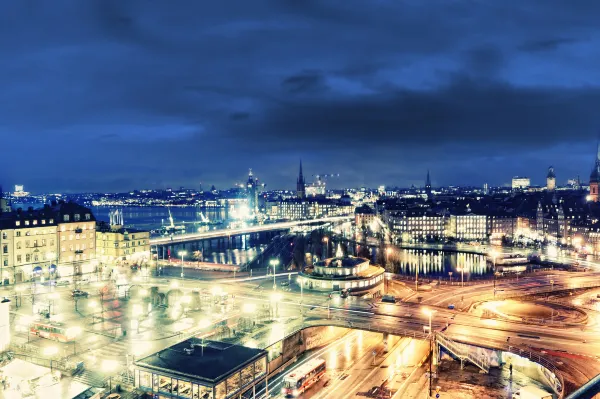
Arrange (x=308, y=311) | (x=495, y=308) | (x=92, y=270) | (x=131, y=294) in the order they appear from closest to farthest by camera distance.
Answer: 1. (x=308, y=311)
2. (x=495, y=308)
3. (x=131, y=294)
4. (x=92, y=270)

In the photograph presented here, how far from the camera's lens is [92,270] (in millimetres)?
55781

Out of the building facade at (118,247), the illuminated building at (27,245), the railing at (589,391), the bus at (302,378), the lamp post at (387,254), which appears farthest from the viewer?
the lamp post at (387,254)

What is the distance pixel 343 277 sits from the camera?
1816 inches

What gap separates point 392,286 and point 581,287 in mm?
17698

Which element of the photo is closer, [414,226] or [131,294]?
[131,294]

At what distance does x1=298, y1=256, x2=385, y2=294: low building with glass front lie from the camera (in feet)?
147

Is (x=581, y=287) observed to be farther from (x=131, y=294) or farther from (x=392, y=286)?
(x=131, y=294)

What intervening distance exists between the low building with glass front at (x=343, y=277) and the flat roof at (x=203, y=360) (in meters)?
22.3

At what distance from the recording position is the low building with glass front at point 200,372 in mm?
18594

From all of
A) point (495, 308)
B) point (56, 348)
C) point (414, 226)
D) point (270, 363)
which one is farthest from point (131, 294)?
point (414, 226)

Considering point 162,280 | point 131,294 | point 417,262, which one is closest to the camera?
point 131,294

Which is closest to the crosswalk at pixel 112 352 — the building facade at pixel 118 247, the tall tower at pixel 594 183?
the building facade at pixel 118 247

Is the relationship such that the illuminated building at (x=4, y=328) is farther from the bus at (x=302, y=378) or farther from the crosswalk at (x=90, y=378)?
the bus at (x=302, y=378)

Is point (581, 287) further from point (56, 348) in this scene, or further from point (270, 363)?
point (56, 348)
